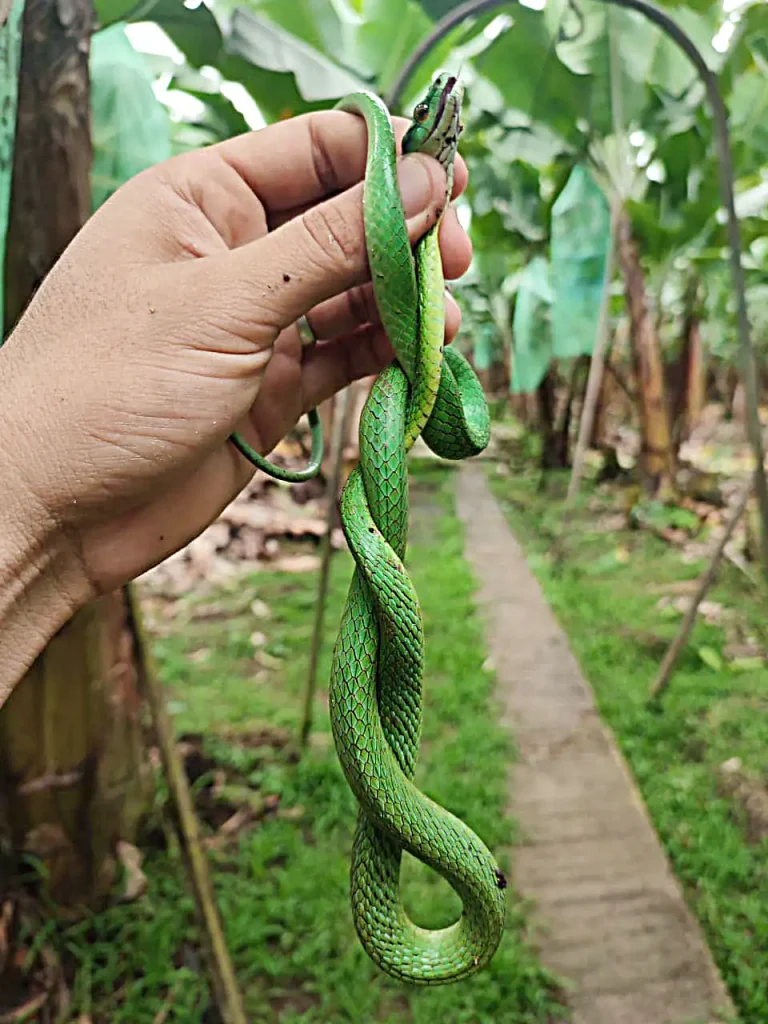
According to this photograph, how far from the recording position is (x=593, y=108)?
3.36 m

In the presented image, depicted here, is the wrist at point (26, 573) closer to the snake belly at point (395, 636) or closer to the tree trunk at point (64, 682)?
the snake belly at point (395, 636)

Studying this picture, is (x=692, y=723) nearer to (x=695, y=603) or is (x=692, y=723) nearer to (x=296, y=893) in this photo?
(x=695, y=603)

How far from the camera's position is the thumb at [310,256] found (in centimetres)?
76

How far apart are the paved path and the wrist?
133 cm

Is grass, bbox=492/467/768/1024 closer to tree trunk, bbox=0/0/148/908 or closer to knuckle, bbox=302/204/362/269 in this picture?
tree trunk, bbox=0/0/148/908

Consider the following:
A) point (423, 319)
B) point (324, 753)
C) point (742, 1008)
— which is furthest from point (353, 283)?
point (324, 753)

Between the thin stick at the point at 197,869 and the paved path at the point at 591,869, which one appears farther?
the paved path at the point at 591,869

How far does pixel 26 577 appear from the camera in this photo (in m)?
0.86

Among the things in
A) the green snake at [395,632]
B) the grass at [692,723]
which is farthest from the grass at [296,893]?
the green snake at [395,632]

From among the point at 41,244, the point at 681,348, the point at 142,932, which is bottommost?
→ the point at 681,348

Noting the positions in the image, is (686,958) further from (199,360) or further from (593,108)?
(593,108)

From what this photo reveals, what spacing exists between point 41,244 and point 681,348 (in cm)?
449

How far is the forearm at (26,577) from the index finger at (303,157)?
47 centimetres

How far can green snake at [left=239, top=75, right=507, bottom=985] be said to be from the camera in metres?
0.69
